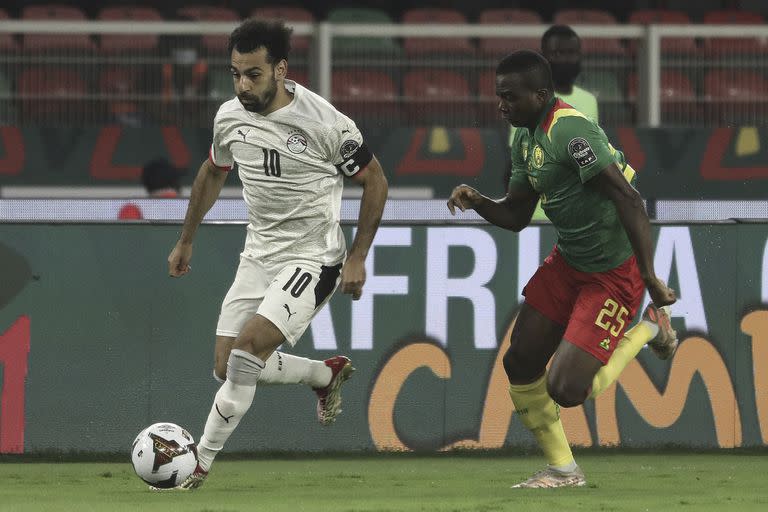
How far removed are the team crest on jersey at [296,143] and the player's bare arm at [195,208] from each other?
0.50 metres

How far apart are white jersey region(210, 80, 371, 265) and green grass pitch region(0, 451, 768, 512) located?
3.75ft

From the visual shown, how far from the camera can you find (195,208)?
302 inches

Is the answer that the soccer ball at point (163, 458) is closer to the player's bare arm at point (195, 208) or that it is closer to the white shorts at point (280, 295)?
the white shorts at point (280, 295)

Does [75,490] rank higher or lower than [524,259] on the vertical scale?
lower

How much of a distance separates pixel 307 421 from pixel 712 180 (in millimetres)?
5721

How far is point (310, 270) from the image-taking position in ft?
24.1

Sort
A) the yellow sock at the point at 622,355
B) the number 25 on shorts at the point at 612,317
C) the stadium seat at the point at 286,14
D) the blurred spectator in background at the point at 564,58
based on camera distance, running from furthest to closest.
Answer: the stadium seat at the point at 286,14, the blurred spectator in background at the point at 564,58, the yellow sock at the point at 622,355, the number 25 on shorts at the point at 612,317

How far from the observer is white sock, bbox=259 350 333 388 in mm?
7656

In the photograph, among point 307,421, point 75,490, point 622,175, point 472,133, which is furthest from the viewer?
point 472,133

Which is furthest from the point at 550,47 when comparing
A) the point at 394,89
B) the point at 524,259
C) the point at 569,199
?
the point at 394,89

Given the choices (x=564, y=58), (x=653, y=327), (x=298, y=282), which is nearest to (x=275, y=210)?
(x=298, y=282)

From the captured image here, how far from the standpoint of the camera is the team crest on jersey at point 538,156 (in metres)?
7.12

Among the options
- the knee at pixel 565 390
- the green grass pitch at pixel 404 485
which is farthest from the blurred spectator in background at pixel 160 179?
the knee at pixel 565 390

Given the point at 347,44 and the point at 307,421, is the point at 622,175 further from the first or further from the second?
the point at 347,44
